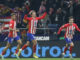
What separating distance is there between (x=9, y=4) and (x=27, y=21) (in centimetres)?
256

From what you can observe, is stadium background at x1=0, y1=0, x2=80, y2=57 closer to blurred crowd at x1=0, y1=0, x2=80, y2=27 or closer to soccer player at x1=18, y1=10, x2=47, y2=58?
blurred crowd at x1=0, y1=0, x2=80, y2=27

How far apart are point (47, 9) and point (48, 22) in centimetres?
116

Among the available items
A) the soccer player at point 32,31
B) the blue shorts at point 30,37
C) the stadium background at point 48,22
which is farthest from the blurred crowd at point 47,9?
the blue shorts at point 30,37

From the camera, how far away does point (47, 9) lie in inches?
827

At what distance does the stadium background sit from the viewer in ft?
65.0

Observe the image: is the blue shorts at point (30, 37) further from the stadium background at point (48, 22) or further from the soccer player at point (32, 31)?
the stadium background at point (48, 22)

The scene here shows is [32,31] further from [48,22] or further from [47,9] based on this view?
[47,9]

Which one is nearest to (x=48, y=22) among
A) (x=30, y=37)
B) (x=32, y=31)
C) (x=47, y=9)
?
(x=47, y=9)

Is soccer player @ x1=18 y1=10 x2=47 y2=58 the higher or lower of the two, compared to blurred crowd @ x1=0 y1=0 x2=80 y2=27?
lower

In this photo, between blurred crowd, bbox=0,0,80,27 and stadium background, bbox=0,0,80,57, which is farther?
blurred crowd, bbox=0,0,80,27

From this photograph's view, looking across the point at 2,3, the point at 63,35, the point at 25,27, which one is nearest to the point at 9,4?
the point at 2,3

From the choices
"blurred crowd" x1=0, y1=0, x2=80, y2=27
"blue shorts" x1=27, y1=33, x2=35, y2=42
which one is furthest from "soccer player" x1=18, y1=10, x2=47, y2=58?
"blurred crowd" x1=0, y1=0, x2=80, y2=27

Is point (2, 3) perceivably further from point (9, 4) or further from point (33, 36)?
point (33, 36)

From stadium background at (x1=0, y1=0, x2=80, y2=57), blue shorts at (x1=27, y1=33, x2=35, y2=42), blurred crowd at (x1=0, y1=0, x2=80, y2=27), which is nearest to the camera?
blue shorts at (x1=27, y1=33, x2=35, y2=42)
